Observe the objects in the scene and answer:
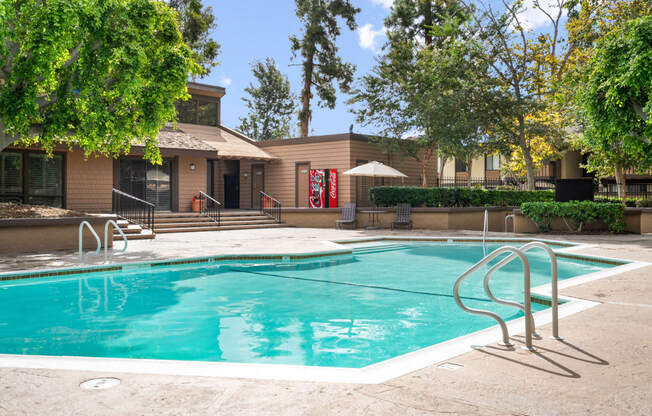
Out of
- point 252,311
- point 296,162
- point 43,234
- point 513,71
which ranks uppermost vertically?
point 513,71

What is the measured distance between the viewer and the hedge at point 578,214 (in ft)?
52.0

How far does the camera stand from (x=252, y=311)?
6.88 meters

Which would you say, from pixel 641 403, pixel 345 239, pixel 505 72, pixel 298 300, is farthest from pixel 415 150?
pixel 641 403

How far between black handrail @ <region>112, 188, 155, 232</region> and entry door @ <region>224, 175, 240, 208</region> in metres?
6.39

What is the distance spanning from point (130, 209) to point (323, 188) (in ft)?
27.3

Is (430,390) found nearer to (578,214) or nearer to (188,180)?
(578,214)

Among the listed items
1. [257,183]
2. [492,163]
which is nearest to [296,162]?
[257,183]

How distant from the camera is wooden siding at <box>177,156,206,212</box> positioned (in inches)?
785

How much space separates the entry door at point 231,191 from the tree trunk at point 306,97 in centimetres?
588

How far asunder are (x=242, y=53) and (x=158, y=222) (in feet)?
87.2

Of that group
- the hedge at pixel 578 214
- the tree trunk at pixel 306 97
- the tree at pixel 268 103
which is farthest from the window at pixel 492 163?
the hedge at pixel 578 214

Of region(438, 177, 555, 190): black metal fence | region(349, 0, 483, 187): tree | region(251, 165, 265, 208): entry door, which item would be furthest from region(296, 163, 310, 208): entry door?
region(438, 177, 555, 190): black metal fence

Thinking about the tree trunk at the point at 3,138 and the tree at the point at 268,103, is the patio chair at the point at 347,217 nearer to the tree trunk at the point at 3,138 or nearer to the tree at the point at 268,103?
the tree trunk at the point at 3,138

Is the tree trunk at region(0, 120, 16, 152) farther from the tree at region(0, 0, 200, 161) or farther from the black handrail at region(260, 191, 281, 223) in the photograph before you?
the black handrail at region(260, 191, 281, 223)
